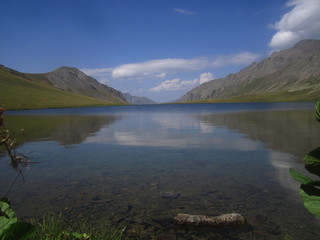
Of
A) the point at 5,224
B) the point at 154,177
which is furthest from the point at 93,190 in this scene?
the point at 5,224

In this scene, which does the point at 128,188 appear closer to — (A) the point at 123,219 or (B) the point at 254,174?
(A) the point at 123,219

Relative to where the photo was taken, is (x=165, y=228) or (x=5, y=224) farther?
(x=165, y=228)

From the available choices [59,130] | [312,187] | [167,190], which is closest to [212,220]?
[167,190]

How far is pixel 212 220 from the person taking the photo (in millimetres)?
9016

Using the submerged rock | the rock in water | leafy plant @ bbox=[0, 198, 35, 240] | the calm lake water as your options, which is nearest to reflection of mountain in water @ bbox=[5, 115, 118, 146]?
the calm lake water

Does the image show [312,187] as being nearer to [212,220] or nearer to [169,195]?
[212,220]

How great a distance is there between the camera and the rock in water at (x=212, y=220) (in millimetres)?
8969

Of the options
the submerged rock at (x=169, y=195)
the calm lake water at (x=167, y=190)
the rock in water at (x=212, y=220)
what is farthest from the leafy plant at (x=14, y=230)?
the submerged rock at (x=169, y=195)

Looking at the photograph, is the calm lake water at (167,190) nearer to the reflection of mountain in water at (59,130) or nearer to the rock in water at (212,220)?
the rock in water at (212,220)

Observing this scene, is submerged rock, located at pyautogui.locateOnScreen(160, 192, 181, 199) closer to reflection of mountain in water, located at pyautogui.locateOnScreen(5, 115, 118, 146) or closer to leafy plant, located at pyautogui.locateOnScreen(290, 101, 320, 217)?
leafy plant, located at pyautogui.locateOnScreen(290, 101, 320, 217)

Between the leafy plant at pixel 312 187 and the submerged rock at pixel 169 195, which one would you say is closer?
the leafy plant at pixel 312 187

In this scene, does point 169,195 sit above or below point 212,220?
below

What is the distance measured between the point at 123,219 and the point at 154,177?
5184 millimetres

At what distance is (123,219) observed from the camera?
973cm
